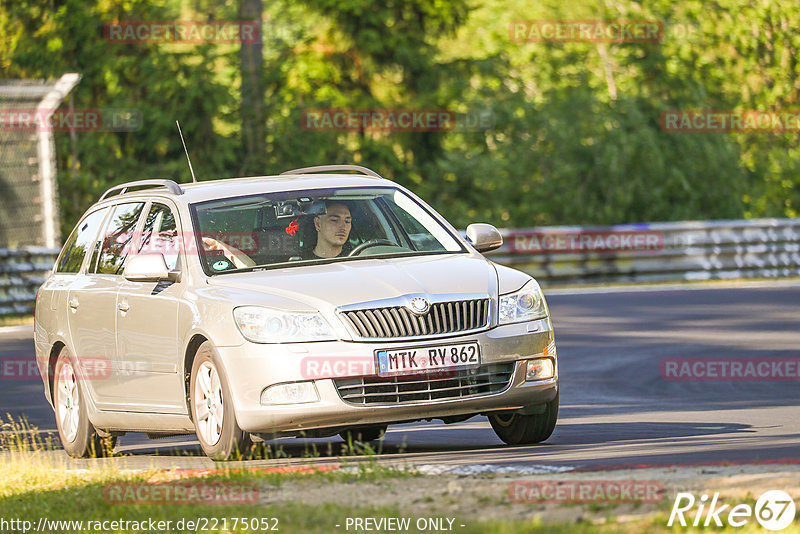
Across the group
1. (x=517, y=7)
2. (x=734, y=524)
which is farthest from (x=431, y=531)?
(x=517, y=7)

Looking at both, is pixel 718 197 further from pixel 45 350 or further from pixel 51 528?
pixel 51 528

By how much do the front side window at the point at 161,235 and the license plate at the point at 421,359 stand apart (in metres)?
1.79

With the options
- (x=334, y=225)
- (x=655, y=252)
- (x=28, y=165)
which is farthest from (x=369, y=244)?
(x=655, y=252)

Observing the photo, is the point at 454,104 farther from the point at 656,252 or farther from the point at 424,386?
the point at 424,386

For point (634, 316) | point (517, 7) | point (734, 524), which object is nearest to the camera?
point (734, 524)

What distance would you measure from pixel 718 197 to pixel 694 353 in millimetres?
19705

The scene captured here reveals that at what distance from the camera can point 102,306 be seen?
1031cm

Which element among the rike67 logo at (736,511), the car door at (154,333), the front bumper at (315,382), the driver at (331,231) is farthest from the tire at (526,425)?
the rike67 logo at (736,511)

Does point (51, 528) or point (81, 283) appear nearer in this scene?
point (51, 528)

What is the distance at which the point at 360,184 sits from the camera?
34.2 ft

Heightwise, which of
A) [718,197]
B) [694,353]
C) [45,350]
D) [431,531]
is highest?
[431,531]

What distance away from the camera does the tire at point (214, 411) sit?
28.8 feet

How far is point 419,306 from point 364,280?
42 cm

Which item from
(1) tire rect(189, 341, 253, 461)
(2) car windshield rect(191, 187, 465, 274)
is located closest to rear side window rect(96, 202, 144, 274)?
(2) car windshield rect(191, 187, 465, 274)
